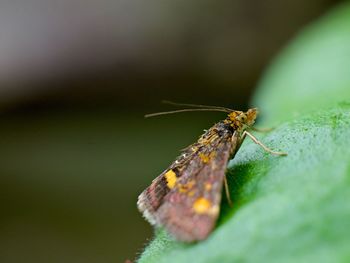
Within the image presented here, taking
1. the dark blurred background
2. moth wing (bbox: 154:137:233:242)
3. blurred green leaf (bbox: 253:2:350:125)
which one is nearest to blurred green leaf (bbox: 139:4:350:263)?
moth wing (bbox: 154:137:233:242)

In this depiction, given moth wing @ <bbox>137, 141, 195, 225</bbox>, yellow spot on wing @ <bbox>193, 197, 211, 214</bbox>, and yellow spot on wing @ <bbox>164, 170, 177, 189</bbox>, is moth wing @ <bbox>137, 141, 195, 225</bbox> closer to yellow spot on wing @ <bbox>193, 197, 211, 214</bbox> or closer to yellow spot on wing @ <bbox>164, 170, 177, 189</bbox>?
yellow spot on wing @ <bbox>164, 170, 177, 189</bbox>

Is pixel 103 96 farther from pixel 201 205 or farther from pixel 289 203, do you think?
pixel 289 203

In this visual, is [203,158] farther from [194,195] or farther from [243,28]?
[243,28]

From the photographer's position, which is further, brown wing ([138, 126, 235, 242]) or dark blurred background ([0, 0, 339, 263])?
dark blurred background ([0, 0, 339, 263])

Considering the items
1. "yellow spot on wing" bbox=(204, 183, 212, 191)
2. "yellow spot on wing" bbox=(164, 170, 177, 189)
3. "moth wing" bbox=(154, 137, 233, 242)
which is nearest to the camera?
"moth wing" bbox=(154, 137, 233, 242)

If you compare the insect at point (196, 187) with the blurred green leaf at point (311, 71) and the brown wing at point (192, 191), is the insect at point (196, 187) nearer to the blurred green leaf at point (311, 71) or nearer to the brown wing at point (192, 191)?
the brown wing at point (192, 191)

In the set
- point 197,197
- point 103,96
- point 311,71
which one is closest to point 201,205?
point 197,197

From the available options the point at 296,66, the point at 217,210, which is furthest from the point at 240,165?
the point at 296,66
